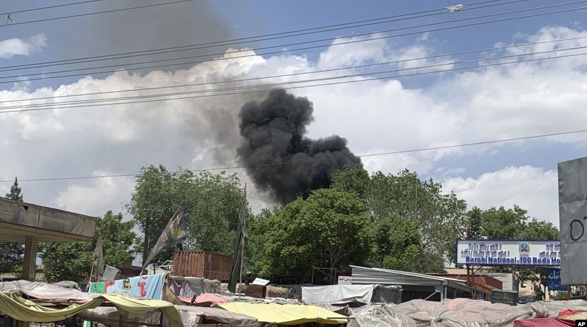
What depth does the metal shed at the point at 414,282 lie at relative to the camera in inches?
1275

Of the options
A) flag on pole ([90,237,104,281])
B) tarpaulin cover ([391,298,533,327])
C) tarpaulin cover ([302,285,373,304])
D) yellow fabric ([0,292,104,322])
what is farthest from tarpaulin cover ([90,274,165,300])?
tarpaulin cover ([302,285,373,304])

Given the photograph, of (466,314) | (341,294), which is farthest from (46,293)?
(341,294)

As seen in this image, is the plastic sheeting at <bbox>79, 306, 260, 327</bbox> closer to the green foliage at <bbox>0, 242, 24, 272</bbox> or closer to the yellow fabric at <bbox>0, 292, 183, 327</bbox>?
the yellow fabric at <bbox>0, 292, 183, 327</bbox>

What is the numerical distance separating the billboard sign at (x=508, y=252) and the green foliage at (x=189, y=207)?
29.1 meters

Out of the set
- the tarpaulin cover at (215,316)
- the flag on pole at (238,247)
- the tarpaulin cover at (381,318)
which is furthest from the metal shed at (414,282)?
the tarpaulin cover at (215,316)

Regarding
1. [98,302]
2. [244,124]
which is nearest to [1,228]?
[98,302]

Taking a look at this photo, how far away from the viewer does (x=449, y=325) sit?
22.4 m

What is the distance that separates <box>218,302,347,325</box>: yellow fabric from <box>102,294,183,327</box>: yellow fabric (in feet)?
13.8

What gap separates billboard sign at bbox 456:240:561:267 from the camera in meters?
36.2

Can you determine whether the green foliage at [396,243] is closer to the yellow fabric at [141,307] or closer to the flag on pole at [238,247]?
the flag on pole at [238,247]

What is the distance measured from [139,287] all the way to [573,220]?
2212 cm

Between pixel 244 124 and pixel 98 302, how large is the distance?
73041 millimetres

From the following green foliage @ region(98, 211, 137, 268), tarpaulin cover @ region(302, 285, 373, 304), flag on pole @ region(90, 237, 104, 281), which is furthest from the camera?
green foliage @ region(98, 211, 137, 268)

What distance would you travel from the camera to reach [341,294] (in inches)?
1203
